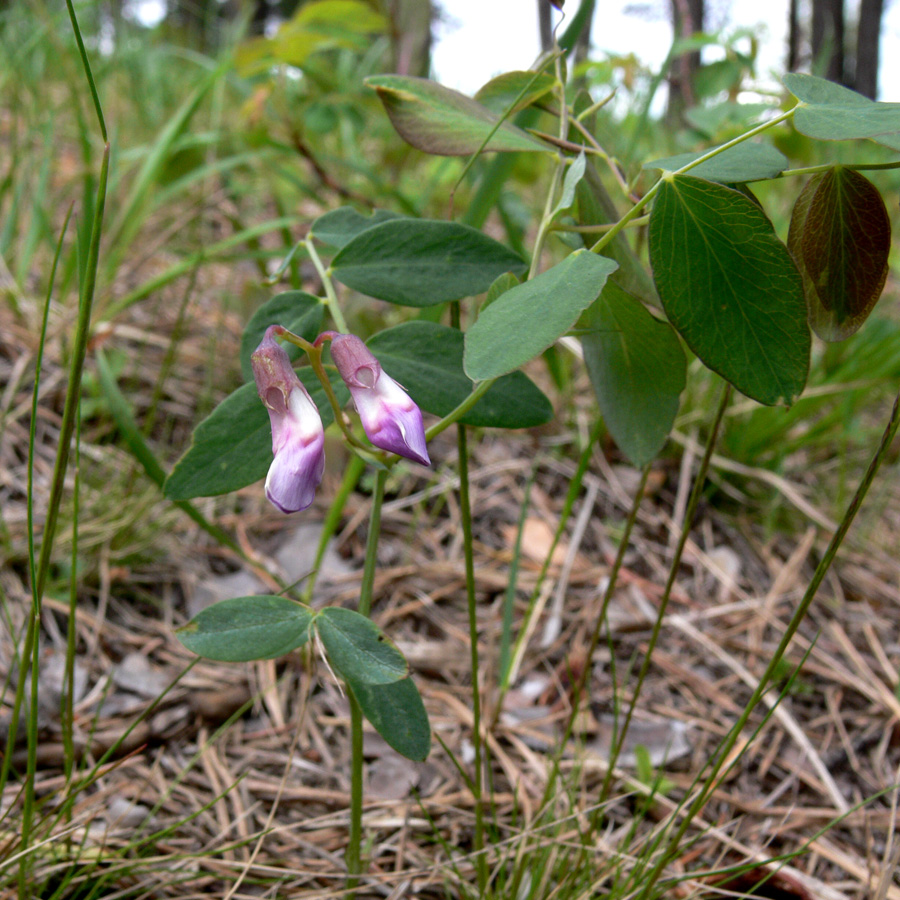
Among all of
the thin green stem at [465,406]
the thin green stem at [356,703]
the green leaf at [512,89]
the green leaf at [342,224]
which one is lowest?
the thin green stem at [356,703]

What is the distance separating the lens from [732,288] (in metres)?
0.51

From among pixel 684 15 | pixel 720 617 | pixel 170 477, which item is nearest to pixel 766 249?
pixel 170 477

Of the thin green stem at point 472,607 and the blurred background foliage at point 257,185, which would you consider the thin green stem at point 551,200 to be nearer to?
the thin green stem at point 472,607

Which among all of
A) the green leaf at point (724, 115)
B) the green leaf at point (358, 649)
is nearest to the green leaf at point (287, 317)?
the green leaf at point (358, 649)

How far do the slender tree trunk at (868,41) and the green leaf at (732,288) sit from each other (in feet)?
29.4

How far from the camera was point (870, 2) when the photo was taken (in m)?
8.29

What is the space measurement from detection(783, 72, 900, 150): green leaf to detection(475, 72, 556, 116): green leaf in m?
0.22

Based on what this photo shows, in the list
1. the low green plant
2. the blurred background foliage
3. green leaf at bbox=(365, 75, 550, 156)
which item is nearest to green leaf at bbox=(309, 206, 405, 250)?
the low green plant

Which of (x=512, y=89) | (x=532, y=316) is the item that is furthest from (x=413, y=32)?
(x=532, y=316)

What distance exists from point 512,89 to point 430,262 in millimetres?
227

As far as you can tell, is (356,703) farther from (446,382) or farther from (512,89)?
(512,89)

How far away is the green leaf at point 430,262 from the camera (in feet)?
2.01

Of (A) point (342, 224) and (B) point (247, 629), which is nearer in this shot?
(B) point (247, 629)

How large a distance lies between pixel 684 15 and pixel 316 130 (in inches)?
35.1
